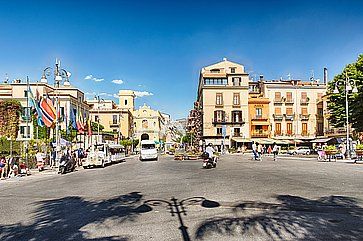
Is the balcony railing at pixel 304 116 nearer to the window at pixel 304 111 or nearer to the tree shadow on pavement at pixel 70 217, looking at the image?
the window at pixel 304 111

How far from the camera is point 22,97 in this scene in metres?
68.6

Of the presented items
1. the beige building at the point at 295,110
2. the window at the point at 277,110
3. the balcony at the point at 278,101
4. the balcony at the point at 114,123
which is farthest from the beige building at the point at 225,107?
the balcony at the point at 114,123

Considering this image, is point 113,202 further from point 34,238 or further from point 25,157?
point 25,157

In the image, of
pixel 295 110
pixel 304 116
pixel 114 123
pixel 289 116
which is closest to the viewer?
pixel 304 116

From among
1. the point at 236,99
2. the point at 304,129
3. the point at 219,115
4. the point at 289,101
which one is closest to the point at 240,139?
the point at 219,115

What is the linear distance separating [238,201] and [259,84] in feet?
264

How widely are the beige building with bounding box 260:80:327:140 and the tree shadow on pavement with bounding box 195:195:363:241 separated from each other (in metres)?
71.0

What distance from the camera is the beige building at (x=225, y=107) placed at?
80438 mm

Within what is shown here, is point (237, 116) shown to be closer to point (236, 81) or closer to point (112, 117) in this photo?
point (236, 81)

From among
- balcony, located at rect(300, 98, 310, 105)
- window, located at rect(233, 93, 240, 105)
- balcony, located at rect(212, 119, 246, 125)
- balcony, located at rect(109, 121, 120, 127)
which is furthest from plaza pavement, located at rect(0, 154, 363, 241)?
balcony, located at rect(109, 121, 120, 127)

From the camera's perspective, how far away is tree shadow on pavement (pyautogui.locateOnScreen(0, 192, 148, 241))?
305 inches

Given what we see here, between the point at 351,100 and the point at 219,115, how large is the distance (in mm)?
38276

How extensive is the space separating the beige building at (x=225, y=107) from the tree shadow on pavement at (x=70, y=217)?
223ft

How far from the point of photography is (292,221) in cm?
853
